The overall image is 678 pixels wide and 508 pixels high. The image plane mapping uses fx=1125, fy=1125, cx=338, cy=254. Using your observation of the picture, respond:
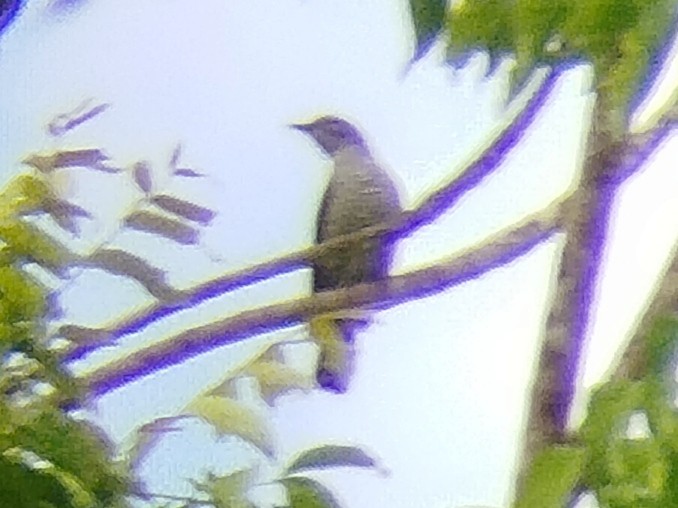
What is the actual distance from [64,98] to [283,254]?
0.19 m

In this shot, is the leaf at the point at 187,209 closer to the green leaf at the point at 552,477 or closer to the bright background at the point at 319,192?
the bright background at the point at 319,192

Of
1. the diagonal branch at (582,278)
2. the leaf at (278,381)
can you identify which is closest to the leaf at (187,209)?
the leaf at (278,381)

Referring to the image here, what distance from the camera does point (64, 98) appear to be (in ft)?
2.60

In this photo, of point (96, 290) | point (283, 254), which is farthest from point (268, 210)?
point (96, 290)

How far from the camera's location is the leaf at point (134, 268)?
2.56ft

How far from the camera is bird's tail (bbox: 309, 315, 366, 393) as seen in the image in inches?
29.8

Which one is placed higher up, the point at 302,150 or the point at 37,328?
the point at 302,150

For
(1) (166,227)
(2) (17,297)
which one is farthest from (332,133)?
(2) (17,297)

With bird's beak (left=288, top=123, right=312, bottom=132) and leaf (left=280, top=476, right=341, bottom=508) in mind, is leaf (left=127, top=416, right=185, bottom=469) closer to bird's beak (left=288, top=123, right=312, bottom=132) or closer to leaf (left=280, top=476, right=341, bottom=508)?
leaf (left=280, top=476, right=341, bottom=508)

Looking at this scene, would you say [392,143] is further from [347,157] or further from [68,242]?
[68,242]

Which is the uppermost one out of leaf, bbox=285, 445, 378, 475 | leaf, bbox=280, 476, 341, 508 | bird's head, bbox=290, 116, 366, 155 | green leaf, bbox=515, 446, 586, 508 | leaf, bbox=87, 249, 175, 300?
bird's head, bbox=290, 116, 366, 155

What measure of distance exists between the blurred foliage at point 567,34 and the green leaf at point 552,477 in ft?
0.72

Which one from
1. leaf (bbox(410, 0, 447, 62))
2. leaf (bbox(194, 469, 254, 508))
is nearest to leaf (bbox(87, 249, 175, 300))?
leaf (bbox(194, 469, 254, 508))

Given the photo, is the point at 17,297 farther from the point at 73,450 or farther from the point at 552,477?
the point at 552,477
